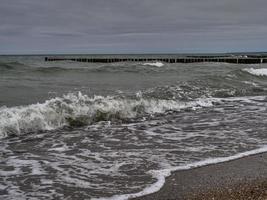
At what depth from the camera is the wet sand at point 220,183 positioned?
19.3ft

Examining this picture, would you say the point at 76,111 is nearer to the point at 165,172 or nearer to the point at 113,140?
the point at 113,140

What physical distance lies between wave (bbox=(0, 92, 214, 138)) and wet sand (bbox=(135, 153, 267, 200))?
4815 mm

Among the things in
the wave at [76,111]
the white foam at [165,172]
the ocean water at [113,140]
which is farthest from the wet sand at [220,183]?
the wave at [76,111]

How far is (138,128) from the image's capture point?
11.1m

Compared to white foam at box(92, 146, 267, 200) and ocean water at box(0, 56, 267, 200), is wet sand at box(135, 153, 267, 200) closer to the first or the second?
white foam at box(92, 146, 267, 200)

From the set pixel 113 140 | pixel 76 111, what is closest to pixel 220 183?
pixel 113 140

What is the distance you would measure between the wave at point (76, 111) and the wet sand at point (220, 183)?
482 centimetres

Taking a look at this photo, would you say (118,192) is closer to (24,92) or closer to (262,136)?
(262,136)

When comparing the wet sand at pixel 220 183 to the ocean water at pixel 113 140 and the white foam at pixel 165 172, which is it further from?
the ocean water at pixel 113 140

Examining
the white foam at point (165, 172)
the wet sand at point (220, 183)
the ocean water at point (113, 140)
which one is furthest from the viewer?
the ocean water at point (113, 140)

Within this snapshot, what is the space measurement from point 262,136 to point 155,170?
392cm

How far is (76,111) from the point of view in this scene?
12602mm

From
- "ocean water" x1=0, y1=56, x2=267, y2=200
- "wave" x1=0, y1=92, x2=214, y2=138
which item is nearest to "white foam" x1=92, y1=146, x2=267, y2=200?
"ocean water" x1=0, y1=56, x2=267, y2=200

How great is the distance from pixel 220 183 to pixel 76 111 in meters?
6.74
